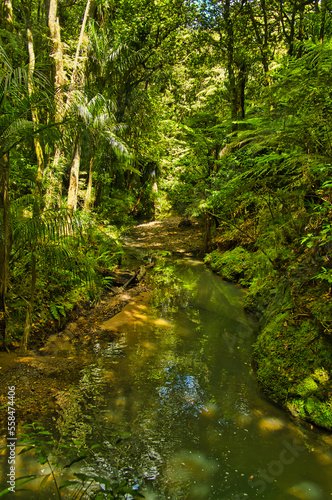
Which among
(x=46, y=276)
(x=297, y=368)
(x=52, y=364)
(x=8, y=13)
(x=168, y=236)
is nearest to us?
(x=297, y=368)

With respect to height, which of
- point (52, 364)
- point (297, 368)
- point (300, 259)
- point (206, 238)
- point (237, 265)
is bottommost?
point (52, 364)

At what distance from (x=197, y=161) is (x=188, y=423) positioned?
32.6ft

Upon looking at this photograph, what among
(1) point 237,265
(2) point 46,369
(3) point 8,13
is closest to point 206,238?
(1) point 237,265

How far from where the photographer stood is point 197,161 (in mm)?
11578

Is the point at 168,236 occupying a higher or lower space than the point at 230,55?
lower

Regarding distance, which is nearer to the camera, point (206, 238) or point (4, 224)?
point (4, 224)

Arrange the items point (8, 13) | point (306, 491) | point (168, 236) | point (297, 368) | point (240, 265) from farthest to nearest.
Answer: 1. point (168, 236)
2. point (240, 265)
3. point (8, 13)
4. point (297, 368)
5. point (306, 491)

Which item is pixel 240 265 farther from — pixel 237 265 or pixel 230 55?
pixel 230 55

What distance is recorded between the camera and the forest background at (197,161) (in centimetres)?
369

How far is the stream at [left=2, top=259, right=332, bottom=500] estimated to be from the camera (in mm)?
2543

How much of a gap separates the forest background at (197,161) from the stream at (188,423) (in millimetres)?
475

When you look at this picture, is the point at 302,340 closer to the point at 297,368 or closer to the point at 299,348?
the point at 299,348

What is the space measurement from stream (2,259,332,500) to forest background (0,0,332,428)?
1.56 ft

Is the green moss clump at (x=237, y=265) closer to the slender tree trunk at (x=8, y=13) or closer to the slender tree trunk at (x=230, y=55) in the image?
the slender tree trunk at (x=230, y=55)
